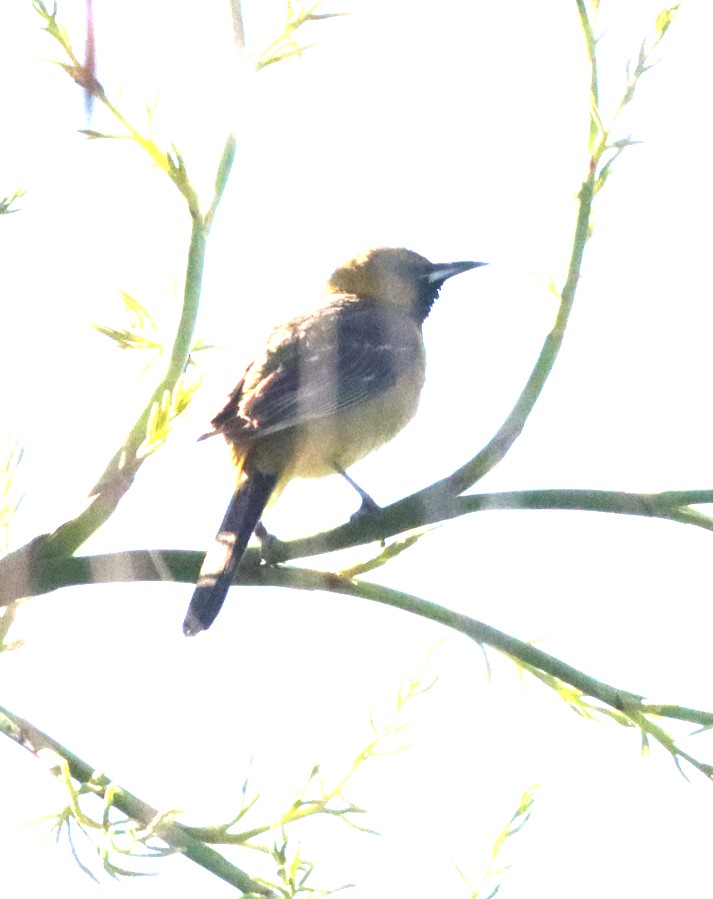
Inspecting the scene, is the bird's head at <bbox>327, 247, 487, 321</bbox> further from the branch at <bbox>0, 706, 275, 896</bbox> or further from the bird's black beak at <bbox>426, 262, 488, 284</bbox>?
the branch at <bbox>0, 706, 275, 896</bbox>

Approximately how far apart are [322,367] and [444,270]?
0.98 metres

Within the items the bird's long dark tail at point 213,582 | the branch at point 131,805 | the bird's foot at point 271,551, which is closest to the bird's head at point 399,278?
the bird's long dark tail at point 213,582

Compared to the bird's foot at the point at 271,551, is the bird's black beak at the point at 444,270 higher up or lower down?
higher up

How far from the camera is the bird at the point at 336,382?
333cm

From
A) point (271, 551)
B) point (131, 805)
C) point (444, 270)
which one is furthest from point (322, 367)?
point (131, 805)

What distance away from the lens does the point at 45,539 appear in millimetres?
1480

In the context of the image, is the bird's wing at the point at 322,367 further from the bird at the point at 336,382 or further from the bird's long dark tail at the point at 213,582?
the bird's long dark tail at the point at 213,582

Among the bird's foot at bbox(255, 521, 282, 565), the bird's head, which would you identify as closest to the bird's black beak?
the bird's head

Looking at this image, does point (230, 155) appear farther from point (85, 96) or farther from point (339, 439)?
point (339, 439)

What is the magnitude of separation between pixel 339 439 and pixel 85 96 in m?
2.36

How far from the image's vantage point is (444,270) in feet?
15.6

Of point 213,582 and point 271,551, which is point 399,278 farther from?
point 213,582

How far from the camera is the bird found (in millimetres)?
3330

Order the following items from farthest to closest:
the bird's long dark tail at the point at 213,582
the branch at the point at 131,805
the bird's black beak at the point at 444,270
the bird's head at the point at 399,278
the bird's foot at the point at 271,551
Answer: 1. the bird's head at the point at 399,278
2. the bird's black beak at the point at 444,270
3. the bird's foot at the point at 271,551
4. the bird's long dark tail at the point at 213,582
5. the branch at the point at 131,805
